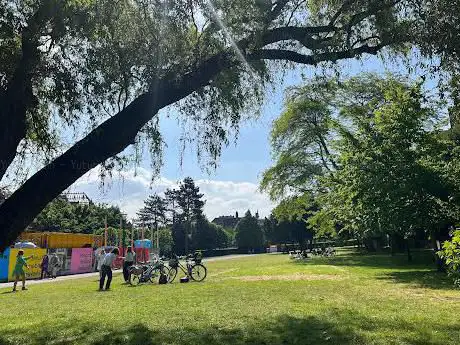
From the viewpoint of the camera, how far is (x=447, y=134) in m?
25.8

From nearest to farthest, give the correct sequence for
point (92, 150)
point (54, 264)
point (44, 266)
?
point (92, 150) → point (44, 266) → point (54, 264)

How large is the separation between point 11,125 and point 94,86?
5.00 feet

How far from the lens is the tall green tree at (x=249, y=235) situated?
98.3 m

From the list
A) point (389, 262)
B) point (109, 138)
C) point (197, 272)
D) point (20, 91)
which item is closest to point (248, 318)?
point (109, 138)

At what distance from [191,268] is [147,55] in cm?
1319

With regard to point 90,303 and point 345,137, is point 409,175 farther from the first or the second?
point 90,303

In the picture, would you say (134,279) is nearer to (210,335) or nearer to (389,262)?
(210,335)

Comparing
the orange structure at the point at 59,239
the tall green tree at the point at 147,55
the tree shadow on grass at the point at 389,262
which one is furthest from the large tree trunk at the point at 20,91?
the orange structure at the point at 59,239

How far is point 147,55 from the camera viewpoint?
818 cm

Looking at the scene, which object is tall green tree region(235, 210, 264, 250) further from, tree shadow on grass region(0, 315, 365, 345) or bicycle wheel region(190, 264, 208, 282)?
tree shadow on grass region(0, 315, 365, 345)

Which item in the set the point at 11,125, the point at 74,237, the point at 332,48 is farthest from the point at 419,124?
the point at 74,237

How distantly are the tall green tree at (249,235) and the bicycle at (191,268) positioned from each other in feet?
258

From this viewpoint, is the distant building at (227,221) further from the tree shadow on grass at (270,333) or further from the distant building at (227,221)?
the tree shadow on grass at (270,333)

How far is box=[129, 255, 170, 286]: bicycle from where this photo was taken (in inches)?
765
